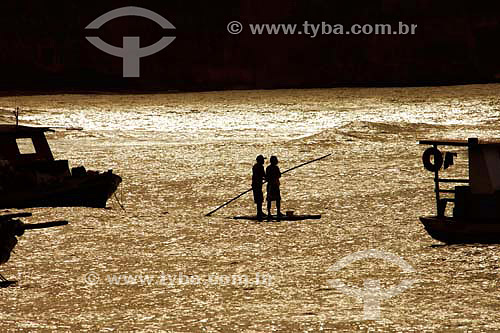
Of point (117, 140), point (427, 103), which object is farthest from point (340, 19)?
point (117, 140)

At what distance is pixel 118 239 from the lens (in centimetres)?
1825

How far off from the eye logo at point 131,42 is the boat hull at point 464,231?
1571 inches

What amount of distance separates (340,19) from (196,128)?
18588 mm

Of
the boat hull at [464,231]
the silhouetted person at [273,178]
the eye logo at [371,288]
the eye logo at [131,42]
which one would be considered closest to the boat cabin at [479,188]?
the boat hull at [464,231]

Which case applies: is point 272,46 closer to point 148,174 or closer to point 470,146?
point 148,174

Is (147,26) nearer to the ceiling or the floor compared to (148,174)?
nearer to the ceiling

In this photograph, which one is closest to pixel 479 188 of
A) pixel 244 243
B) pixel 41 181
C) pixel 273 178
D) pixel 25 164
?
pixel 273 178

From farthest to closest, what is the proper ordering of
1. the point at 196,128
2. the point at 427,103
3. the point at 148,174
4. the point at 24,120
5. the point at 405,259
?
the point at 427,103, the point at 24,120, the point at 196,128, the point at 148,174, the point at 405,259

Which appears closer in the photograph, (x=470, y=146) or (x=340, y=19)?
(x=470, y=146)

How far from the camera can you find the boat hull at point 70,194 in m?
21.3

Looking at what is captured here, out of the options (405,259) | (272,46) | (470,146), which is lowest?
(405,259)

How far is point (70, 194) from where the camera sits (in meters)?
21.6
